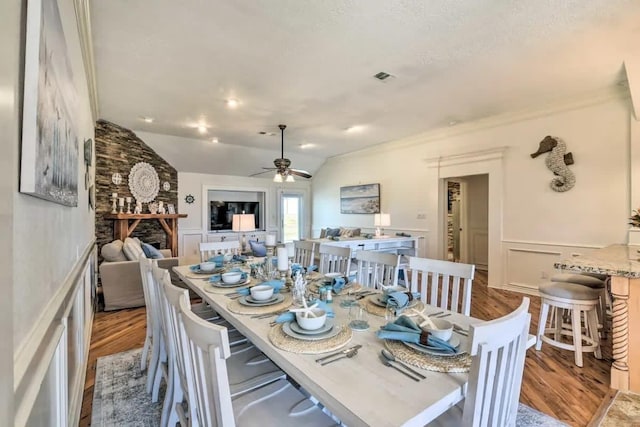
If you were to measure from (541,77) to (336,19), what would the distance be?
255 cm

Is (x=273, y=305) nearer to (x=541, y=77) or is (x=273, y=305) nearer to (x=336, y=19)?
(x=336, y=19)

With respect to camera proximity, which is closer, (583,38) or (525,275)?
(583,38)

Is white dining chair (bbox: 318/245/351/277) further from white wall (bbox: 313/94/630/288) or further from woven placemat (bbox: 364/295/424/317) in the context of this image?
white wall (bbox: 313/94/630/288)

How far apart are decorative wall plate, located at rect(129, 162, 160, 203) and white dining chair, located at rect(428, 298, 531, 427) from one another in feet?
21.2

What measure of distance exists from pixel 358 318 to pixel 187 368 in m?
0.76

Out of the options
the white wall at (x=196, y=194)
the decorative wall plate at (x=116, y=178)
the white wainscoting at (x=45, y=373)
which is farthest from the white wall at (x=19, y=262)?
the white wall at (x=196, y=194)

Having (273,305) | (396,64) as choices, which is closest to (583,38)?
(396,64)

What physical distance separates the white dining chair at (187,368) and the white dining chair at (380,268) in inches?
38.5

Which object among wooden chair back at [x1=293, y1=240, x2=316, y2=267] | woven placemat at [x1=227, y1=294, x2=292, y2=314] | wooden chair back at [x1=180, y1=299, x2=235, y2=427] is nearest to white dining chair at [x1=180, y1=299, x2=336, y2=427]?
wooden chair back at [x1=180, y1=299, x2=235, y2=427]

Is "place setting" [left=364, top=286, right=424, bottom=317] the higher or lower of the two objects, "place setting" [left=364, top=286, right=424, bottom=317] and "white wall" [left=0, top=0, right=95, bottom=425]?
the lower

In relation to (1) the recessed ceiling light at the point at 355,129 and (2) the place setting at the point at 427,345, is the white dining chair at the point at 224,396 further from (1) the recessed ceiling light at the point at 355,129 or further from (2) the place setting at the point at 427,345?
(1) the recessed ceiling light at the point at 355,129

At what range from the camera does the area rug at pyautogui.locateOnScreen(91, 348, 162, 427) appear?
1.88 meters

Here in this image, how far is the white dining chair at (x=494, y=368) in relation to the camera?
865mm

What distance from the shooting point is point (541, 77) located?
3393mm
